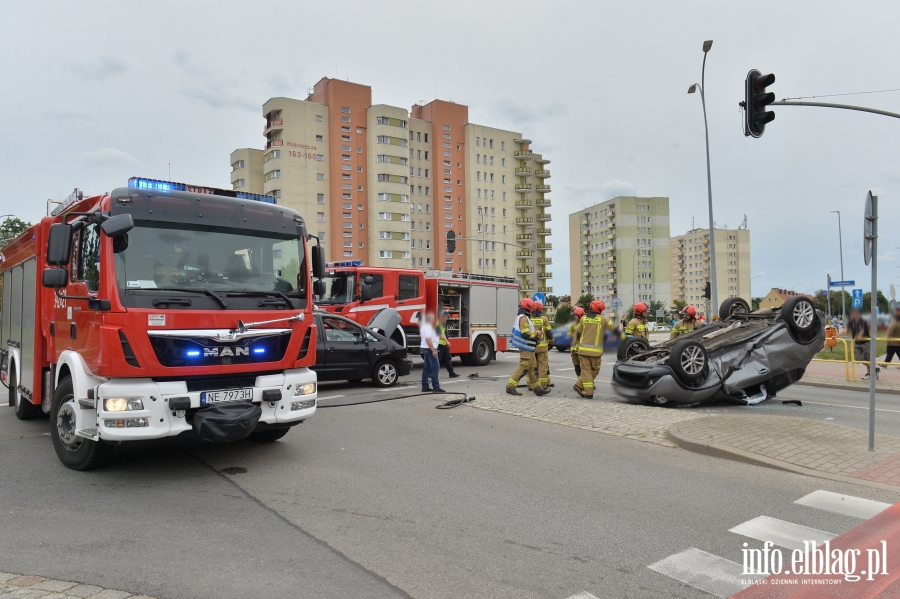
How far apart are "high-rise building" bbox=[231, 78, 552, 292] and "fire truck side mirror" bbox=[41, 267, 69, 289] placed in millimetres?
52791

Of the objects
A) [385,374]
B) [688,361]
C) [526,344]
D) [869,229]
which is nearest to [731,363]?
[688,361]

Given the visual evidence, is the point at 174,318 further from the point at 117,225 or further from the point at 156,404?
the point at 117,225

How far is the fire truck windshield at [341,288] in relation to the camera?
16141 millimetres

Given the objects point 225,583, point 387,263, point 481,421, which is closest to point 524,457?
point 481,421

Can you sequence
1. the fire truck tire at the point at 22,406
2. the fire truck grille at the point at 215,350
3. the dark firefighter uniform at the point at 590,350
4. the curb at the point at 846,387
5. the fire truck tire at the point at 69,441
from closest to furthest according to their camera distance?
the fire truck grille at the point at 215,350, the fire truck tire at the point at 69,441, the fire truck tire at the point at 22,406, the dark firefighter uniform at the point at 590,350, the curb at the point at 846,387

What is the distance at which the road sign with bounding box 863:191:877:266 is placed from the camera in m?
6.64

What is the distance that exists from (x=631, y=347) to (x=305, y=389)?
779 cm

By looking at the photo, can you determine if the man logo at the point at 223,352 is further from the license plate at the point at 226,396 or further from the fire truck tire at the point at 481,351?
the fire truck tire at the point at 481,351

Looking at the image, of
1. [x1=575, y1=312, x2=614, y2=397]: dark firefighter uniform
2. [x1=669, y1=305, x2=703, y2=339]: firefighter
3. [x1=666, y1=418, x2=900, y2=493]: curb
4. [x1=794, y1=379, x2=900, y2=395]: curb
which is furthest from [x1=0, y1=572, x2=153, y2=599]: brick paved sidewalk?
[x1=794, y1=379, x2=900, y2=395]: curb

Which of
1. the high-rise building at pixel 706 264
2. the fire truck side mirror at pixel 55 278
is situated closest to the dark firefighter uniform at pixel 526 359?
the fire truck side mirror at pixel 55 278

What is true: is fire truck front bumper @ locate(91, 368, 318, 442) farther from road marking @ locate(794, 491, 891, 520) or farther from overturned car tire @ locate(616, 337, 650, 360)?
overturned car tire @ locate(616, 337, 650, 360)

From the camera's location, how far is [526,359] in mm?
11508

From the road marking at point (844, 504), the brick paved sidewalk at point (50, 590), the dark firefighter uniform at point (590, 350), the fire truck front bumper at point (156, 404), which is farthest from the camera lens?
the dark firefighter uniform at point (590, 350)

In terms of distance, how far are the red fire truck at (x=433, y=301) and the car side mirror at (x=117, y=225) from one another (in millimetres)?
9298
